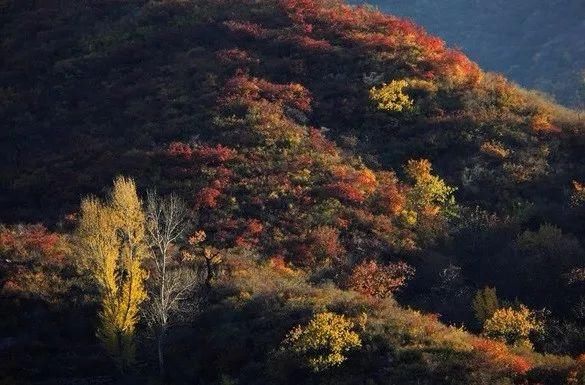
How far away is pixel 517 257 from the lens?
88.7 feet

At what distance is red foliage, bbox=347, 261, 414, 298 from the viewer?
2491cm

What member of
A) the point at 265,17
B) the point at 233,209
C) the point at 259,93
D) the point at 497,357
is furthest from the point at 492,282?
the point at 265,17

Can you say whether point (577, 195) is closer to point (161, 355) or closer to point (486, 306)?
point (486, 306)

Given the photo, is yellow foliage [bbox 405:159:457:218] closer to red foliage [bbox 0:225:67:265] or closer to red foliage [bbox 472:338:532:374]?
red foliage [bbox 472:338:532:374]

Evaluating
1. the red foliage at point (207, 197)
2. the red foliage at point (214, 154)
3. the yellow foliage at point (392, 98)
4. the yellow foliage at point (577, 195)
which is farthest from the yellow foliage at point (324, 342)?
the yellow foliage at point (392, 98)

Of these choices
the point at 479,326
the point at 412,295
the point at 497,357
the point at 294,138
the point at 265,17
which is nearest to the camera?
the point at 497,357

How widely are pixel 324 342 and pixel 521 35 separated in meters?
106

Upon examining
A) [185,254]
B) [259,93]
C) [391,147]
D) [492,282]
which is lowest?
[492,282]

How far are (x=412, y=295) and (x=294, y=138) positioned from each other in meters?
12.3

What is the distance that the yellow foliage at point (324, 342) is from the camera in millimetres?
18422

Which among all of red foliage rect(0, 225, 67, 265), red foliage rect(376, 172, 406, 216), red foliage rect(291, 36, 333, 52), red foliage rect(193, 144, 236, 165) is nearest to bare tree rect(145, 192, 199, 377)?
red foliage rect(0, 225, 67, 265)

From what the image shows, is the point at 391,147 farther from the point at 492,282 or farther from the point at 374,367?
the point at 374,367

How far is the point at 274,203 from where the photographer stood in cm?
3011

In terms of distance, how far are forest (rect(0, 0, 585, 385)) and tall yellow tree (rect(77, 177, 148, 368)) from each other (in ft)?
0.29
